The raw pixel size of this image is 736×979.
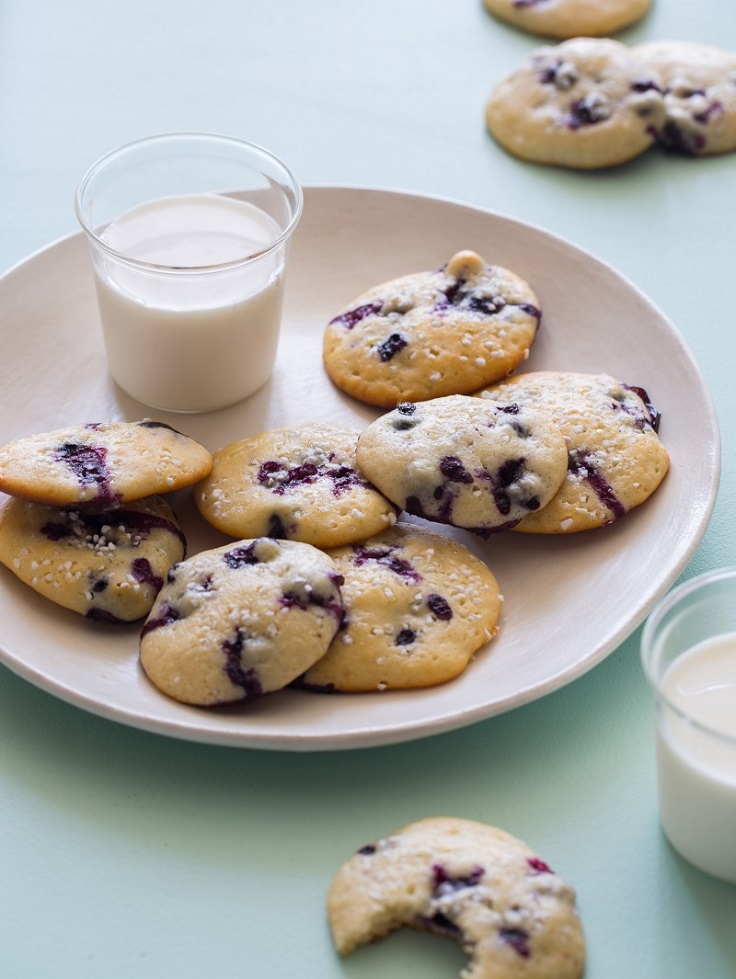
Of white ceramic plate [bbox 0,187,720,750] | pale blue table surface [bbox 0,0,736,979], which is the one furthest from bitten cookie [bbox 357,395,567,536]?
Answer: pale blue table surface [bbox 0,0,736,979]

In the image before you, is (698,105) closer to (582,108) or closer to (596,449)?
(582,108)

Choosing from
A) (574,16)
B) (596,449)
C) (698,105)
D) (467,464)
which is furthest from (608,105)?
(467,464)

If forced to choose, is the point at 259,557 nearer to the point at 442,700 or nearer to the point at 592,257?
the point at 442,700

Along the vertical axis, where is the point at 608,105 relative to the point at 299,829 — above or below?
above

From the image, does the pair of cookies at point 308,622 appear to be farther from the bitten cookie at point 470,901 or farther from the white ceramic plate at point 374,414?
the bitten cookie at point 470,901

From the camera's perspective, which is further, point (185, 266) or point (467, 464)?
point (185, 266)

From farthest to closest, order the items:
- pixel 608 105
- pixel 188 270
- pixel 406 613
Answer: pixel 608 105
pixel 188 270
pixel 406 613

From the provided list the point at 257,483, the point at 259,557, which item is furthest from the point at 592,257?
the point at 259,557
